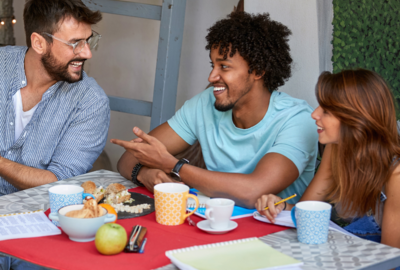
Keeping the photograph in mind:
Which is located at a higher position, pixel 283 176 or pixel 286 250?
pixel 283 176

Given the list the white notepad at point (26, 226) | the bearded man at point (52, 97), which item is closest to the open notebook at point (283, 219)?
the white notepad at point (26, 226)

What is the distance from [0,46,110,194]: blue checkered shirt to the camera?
6.88 feet

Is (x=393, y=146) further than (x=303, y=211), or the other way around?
(x=393, y=146)

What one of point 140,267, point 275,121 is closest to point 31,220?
point 140,267

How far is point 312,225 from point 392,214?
338mm

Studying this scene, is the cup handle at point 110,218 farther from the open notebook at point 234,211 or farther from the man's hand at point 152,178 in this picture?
the man's hand at point 152,178

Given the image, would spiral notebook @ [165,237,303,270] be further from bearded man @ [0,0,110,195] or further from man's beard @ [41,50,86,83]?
man's beard @ [41,50,86,83]

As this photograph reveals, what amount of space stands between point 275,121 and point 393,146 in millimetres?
556

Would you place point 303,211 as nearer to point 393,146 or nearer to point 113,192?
point 393,146

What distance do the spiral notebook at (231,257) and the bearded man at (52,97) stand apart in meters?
1.15

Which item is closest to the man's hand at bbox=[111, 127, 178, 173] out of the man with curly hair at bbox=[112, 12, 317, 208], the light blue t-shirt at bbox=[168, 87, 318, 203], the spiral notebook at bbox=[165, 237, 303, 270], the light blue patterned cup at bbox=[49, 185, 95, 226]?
the man with curly hair at bbox=[112, 12, 317, 208]

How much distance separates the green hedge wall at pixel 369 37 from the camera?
1.95 meters

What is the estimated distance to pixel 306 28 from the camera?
225cm

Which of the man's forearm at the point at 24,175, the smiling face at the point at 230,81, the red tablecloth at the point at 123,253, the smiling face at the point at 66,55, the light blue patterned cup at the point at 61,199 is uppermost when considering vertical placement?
the smiling face at the point at 66,55
